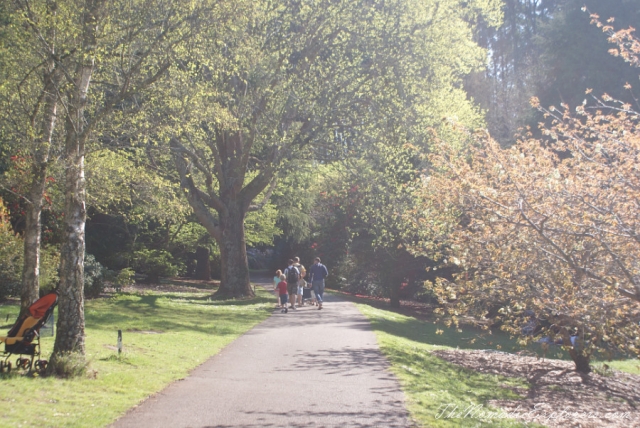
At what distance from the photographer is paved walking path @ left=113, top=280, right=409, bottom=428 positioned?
711 cm

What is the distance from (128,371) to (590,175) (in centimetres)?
750

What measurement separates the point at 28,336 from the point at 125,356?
7.19ft

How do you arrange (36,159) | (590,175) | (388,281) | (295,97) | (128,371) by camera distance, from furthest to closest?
(388,281) < (295,97) < (36,159) < (128,371) < (590,175)

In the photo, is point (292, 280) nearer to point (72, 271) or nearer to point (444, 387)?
point (444, 387)

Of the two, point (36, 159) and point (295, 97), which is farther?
point (295, 97)

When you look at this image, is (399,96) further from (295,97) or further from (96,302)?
(96,302)

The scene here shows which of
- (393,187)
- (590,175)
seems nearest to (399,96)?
(393,187)

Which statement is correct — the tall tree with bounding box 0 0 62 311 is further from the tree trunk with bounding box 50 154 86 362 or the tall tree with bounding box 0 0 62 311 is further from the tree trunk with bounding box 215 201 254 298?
the tree trunk with bounding box 215 201 254 298

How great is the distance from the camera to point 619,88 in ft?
97.0

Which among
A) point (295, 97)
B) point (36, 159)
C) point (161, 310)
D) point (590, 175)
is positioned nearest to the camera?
point (590, 175)

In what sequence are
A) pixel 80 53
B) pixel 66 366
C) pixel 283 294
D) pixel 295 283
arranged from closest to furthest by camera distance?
1. pixel 66 366
2. pixel 80 53
3. pixel 283 294
4. pixel 295 283

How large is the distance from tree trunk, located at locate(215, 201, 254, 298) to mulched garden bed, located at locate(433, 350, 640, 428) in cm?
1063

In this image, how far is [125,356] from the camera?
10.4 m

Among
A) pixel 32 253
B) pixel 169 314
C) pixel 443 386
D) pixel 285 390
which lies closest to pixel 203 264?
pixel 169 314
